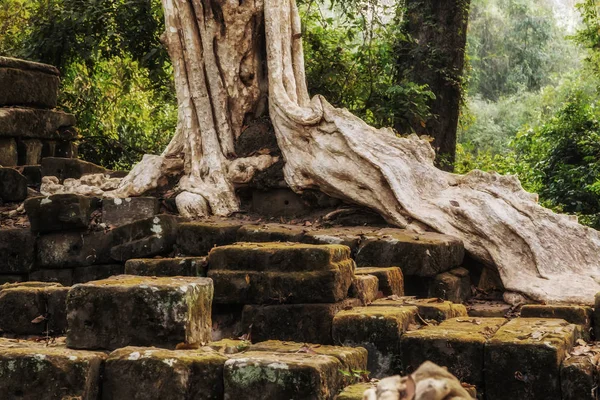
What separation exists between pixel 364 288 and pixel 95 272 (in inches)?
115

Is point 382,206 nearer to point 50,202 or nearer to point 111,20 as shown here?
point 50,202

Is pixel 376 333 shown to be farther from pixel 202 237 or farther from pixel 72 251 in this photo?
pixel 72 251

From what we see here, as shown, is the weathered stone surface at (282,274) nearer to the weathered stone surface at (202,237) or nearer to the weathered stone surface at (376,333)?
the weathered stone surface at (376,333)

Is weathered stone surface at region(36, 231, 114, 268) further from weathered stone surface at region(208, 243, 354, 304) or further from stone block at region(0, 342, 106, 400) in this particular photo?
stone block at region(0, 342, 106, 400)

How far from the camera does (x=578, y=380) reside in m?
4.61

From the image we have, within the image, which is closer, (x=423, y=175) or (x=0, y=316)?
(x=0, y=316)

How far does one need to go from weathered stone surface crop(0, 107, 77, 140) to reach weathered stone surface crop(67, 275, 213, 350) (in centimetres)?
591

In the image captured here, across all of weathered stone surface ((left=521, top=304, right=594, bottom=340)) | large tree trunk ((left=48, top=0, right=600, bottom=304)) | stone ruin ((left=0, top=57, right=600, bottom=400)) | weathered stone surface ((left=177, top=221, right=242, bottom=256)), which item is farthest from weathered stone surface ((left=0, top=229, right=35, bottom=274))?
weathered stone surface ((left=521, top=304, right=594, bottom=340))

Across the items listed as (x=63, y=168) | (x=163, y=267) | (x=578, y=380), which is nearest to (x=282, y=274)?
(x=163, y=267)

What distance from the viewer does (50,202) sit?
8023 millimetres

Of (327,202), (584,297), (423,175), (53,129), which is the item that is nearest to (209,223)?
(327,202)

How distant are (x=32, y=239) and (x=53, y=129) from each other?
2918 mm

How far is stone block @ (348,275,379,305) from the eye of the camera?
591 cm

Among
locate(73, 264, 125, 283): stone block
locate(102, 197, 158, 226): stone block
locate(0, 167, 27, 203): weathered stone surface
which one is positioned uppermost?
locate(0, 167, 27, 203): weathered stone surface
